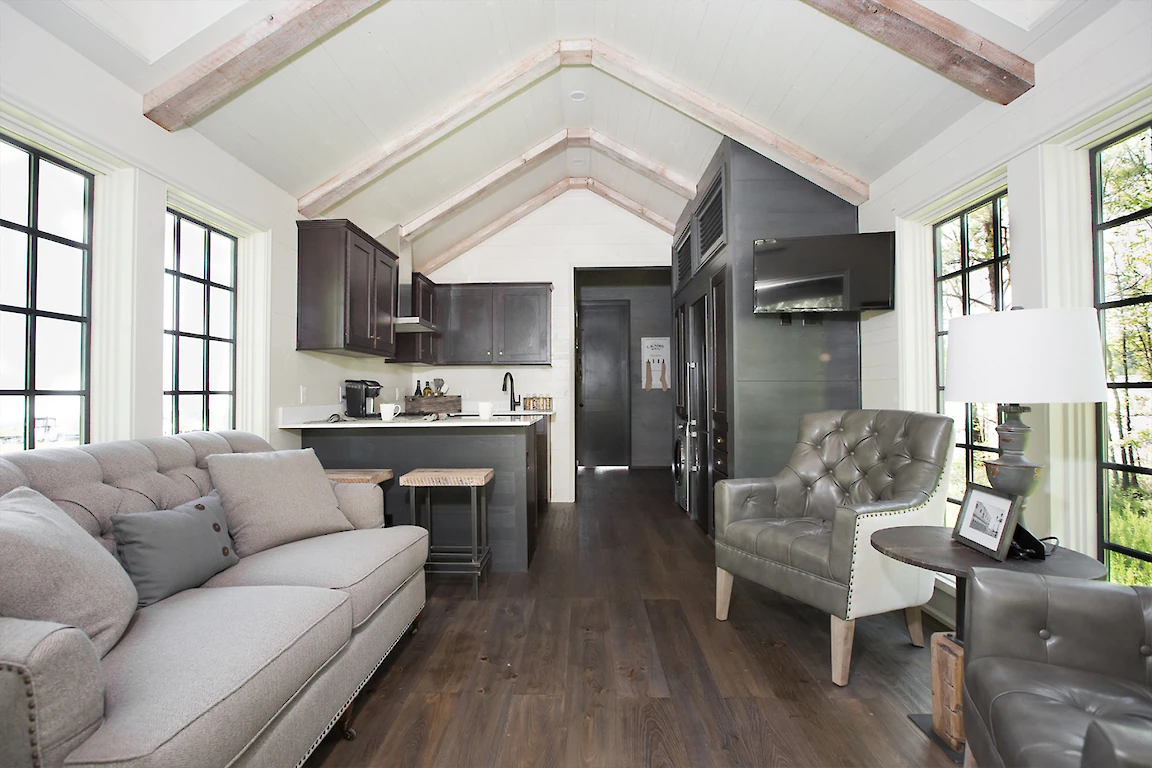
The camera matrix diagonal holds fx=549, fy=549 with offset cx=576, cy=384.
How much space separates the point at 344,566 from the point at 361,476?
1109 millimetres

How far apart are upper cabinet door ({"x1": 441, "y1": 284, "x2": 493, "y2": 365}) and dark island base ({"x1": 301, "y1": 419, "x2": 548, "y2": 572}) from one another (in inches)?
89.0

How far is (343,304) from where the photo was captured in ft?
11.3

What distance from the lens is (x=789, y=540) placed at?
2312 mm

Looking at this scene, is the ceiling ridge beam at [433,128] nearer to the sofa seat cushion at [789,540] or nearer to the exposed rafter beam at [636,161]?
the exposed rafter beam at [636,161]

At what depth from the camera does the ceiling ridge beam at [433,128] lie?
134 inches

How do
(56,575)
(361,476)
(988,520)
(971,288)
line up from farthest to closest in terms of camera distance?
(361,476) → (971,288) → (988,520) → (56,575)

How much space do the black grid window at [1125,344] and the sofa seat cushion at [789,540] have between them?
0.93 meters

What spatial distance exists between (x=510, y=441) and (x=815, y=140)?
2.47 meters

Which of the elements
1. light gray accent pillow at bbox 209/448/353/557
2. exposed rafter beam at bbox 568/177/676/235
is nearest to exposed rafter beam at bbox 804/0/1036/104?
light gray accent pillow at bbox 209/448/353/557

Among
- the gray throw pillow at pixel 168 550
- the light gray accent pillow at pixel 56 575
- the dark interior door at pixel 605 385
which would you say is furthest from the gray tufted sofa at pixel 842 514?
the dark interior door at pixel 605 385

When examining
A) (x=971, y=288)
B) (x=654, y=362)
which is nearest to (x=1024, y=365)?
(x=971, y=288)

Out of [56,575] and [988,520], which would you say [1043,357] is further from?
[56,575]

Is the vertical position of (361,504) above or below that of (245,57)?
below

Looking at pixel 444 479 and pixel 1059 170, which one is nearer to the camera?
pixel 1059 170
